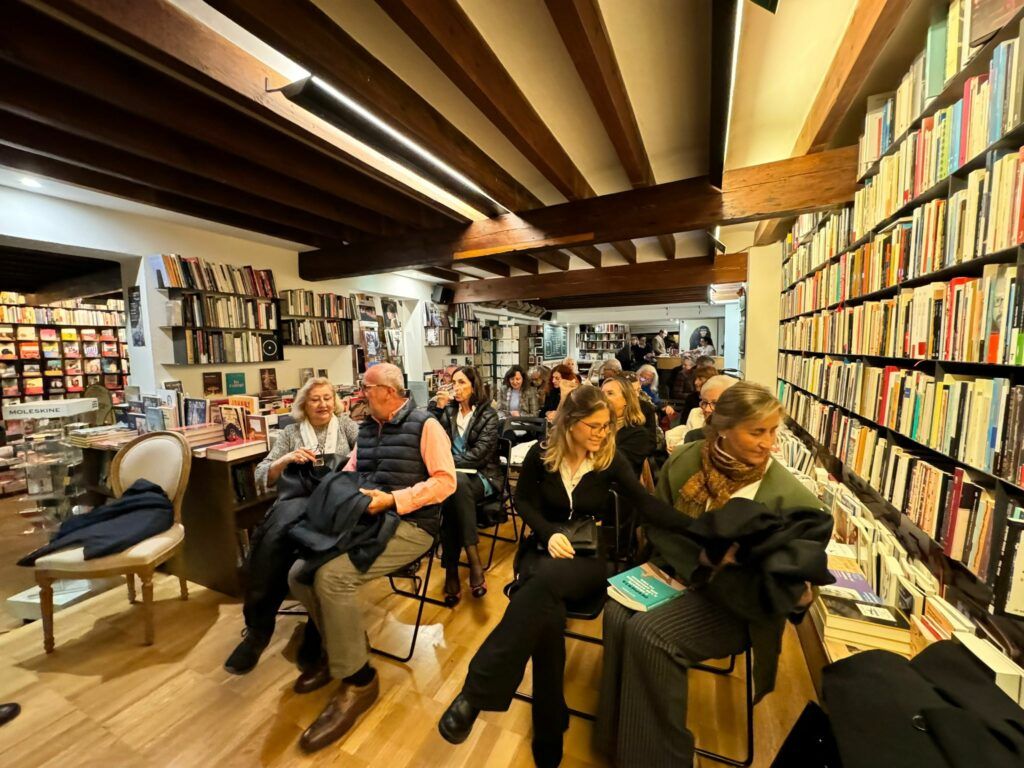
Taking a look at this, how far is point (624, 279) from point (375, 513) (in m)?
4.91

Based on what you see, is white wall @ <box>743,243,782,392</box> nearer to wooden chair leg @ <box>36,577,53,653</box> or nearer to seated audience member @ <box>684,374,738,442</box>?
seated audience member @ <box>684,374,738,442</box>

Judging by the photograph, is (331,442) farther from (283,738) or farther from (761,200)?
(761,200)

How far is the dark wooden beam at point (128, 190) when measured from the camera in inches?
93.4

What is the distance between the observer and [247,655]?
1831 mm

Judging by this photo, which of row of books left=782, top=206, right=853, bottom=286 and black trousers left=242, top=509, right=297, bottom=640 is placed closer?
black trousers left=242, top=509, right=297, bottom=640

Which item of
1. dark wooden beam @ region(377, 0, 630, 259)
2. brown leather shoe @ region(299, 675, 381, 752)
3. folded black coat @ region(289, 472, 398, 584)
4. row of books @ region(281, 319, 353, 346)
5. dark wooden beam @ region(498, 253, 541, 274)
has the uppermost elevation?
dark wooden beam @ region(377, 0, 630, 259)

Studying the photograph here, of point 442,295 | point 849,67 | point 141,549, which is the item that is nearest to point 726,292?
point 442,295

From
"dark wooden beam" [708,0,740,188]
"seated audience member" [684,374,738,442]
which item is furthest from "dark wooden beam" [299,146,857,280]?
"seated audience member" [684,374,738,442]

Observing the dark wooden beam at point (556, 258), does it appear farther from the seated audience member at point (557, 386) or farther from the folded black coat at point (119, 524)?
the folded black coat at point (119, 524)

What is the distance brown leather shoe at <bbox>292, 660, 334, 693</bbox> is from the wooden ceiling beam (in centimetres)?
328

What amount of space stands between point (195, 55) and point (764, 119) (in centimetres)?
293

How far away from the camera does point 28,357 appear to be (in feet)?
18.2

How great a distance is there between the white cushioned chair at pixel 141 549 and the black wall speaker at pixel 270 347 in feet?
6.60

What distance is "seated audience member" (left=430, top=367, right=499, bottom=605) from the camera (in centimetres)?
239
